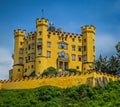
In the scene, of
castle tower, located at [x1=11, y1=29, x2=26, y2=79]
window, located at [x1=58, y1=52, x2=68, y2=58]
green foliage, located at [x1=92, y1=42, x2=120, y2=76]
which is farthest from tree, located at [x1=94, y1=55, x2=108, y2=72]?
castle tower, located at [x1=11, y1=29, x2=26, y2=79]

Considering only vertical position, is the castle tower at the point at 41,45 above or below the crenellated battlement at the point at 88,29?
below

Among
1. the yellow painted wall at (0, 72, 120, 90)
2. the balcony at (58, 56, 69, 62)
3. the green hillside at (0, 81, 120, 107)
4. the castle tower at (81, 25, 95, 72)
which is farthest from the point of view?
the castle tower at (81, 25, 95, 72)

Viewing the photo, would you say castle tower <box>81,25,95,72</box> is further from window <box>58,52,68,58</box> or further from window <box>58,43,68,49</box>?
window <box>58,43,68,49</box>

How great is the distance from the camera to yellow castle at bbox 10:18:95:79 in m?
93.2

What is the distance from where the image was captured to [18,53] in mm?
98500

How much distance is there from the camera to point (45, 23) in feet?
310

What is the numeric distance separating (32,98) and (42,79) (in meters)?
8.17

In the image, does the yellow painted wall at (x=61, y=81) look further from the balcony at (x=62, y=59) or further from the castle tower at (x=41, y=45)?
the balcony at (x=62, y=59)

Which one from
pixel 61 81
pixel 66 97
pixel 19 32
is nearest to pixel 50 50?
pixel 19 32

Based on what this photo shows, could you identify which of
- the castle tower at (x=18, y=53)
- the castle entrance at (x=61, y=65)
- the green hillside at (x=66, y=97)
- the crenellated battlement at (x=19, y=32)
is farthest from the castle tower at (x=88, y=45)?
the green hillside at (x=66, y=97)

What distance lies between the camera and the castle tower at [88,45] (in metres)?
96.8

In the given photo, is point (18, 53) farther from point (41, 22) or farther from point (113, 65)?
point (113, 65)

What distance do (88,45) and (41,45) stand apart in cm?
1142

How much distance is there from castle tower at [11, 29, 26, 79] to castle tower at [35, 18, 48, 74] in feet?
21.6
